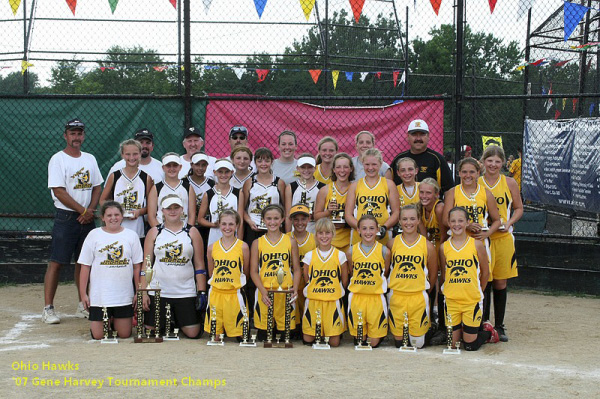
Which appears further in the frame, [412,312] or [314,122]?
[314,122]

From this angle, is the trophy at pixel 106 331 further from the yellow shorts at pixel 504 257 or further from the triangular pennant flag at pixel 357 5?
the triangular pennant flag at pixel 357 5

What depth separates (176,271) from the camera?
19.3ft

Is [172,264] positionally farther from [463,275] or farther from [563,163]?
[563,163]

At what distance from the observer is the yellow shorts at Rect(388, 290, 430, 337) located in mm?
5574

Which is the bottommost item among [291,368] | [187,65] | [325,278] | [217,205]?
[291,368]

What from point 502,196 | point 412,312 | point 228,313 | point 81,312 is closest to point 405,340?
point 412,312

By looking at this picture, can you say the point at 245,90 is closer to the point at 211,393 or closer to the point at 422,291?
the point at 422,291

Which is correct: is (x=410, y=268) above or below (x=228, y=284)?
above

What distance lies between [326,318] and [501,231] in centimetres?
179

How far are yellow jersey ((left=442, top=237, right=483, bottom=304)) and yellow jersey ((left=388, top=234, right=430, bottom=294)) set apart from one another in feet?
0.63

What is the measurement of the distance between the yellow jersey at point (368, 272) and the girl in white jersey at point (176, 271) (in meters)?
1.36

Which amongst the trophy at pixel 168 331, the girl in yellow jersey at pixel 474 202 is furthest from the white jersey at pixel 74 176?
the girl in yellow jersey at pixel 474 202

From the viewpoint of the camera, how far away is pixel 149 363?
4.68 m

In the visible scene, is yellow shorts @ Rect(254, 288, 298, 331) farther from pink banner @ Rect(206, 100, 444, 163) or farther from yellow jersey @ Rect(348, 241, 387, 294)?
pink banner @ Rect(206, 100, 444, 163)
